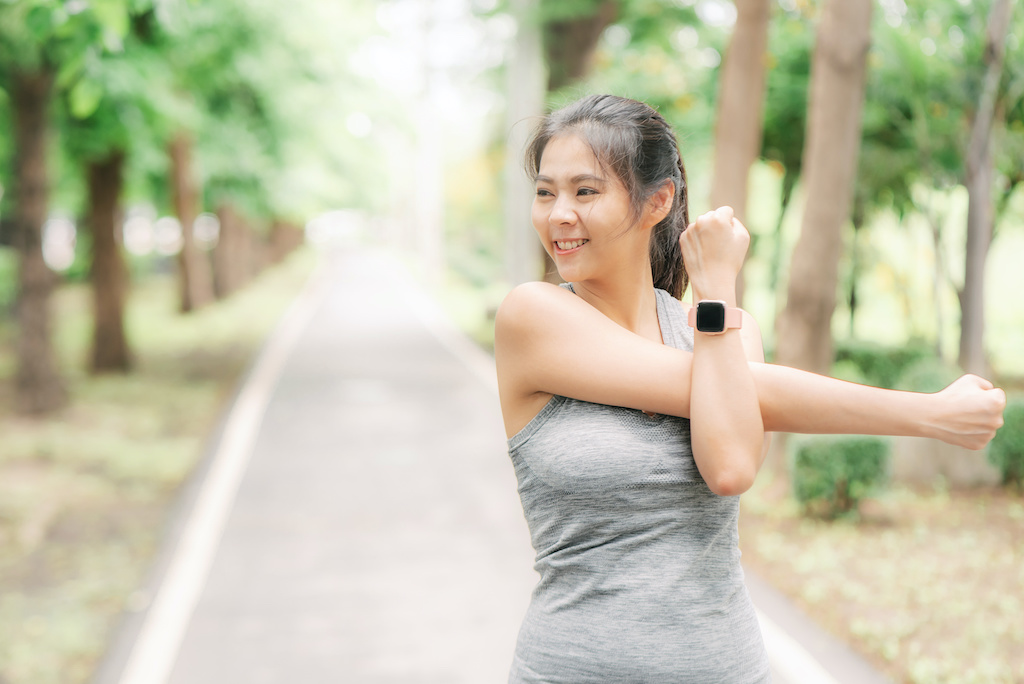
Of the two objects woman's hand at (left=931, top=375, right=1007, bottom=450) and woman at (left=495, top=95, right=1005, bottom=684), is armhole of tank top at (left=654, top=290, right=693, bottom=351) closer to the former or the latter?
woman at (left=495, top=95, right=1005, bottom=684)

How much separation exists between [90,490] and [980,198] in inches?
341

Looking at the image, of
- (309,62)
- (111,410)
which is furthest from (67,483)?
(309,62)

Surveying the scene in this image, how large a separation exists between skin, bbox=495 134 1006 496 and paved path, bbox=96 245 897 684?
3.36m

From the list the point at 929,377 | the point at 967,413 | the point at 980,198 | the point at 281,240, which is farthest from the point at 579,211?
the point at 281,240

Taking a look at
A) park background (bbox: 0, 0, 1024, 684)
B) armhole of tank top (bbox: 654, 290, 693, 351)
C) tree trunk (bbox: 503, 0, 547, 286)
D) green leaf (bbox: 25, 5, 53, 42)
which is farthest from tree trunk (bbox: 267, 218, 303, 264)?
armhole of tank top (bbox: 654, 290, 693, 351)

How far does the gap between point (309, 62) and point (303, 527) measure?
1023 cm

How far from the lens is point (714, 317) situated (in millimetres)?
1704

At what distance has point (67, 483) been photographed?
28.3 ft

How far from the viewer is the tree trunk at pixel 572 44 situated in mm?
15242

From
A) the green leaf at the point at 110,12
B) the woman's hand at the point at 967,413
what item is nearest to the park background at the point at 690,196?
the green leaf at the point at 110,12

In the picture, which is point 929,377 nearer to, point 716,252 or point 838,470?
point 838,470

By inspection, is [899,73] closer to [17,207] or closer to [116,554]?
[116,554]

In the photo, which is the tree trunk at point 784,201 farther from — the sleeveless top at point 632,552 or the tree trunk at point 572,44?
the sleeveless top at point 632,552

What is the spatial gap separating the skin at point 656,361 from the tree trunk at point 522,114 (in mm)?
12042
